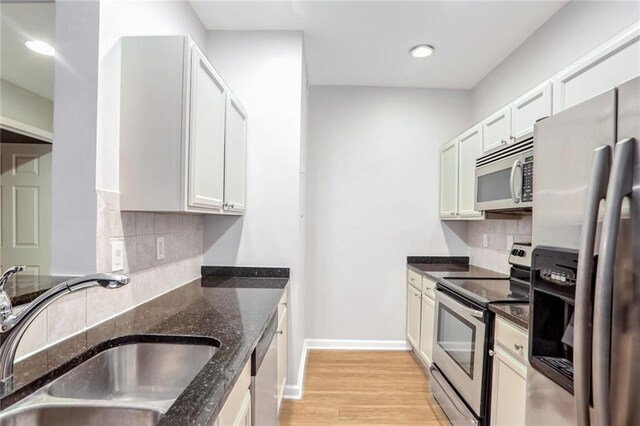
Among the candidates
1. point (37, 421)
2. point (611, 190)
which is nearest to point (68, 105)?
point (37, 421)

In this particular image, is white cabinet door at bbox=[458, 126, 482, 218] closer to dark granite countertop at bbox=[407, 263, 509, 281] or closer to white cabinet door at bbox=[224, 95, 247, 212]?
dark granite countertop at bbox=[407, 263, 509, 281]

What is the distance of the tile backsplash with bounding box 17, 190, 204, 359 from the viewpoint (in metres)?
1.11

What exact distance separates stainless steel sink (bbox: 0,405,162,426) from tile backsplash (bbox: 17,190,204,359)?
0.79 feet

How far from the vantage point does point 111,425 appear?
904 mm

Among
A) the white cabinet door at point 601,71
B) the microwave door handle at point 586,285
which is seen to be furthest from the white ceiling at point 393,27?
the microwave door handle at point 586,285

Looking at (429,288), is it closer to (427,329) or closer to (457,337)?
(427,329)

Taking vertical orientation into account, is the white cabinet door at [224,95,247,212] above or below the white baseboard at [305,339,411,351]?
above

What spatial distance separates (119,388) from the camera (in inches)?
45.1

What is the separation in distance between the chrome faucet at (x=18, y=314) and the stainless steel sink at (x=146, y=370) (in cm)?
26

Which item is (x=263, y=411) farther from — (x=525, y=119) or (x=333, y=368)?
(x=525, y=119)

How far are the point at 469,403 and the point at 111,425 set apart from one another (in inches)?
70.4

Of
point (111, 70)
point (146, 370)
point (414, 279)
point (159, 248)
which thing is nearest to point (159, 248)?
point (159, 248)

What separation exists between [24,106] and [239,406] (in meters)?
2.97

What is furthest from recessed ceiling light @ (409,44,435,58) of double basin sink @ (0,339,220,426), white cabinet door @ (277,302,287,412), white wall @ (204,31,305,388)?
double basin sink @ (0,339,220,426)
